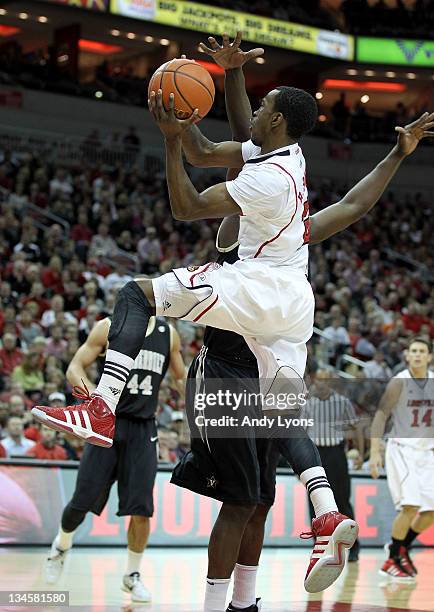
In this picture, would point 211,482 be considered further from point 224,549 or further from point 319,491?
point 319,491

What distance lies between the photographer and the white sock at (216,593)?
5.37m

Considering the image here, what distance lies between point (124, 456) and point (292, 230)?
10.9 ft

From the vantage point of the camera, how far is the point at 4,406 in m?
11.7

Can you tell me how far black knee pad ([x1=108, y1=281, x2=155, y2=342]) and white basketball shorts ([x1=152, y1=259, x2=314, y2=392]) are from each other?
64 millimetres

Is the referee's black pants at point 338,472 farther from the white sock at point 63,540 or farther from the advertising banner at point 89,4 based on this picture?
the advertising banner at point 89,4

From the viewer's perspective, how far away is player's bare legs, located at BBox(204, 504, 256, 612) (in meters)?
5.35

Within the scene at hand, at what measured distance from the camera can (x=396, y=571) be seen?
9422mm

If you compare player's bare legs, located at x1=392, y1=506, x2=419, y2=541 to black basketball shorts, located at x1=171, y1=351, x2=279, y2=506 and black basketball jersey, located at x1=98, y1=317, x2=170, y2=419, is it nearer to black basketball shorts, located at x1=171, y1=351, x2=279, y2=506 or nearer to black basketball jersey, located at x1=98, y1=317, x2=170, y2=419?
black basketball jersey, located at x1=98, y1=317, x2=170, y2=419

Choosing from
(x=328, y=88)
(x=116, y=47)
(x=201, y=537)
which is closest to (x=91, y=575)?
(x=201, y=537)

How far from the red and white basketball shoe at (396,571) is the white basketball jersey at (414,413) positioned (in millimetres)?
1167

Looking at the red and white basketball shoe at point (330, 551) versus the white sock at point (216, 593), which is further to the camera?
the white sock at point (216, 593)

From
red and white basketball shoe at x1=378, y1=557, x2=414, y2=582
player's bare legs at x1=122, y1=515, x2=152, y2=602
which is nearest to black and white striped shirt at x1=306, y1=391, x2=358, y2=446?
red and white basketball shoe at x1=378, y1=557, x2=414, y2=582

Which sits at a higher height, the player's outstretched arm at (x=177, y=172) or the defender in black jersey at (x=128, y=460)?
the player's outstretched arm at (x=177, y=172)

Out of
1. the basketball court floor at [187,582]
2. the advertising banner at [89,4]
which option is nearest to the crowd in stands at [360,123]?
the advertising banner at [89,4]
